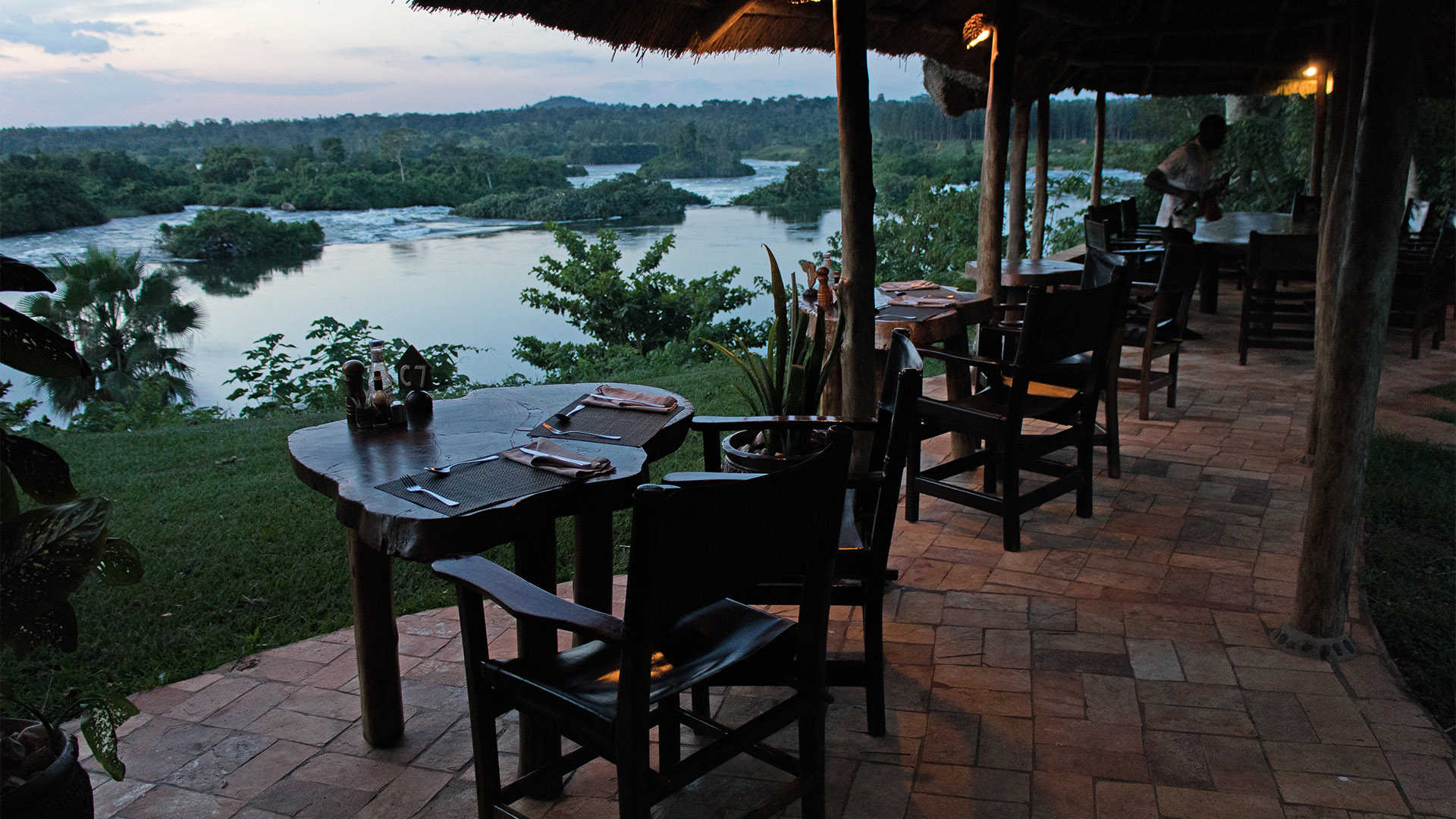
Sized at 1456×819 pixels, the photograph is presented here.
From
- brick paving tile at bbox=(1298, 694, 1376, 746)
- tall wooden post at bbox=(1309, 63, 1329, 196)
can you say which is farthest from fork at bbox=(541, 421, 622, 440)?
tall wooden post at bbox=(1309, 63, 1329, 196)

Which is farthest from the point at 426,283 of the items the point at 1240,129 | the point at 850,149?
the point at 1240,129

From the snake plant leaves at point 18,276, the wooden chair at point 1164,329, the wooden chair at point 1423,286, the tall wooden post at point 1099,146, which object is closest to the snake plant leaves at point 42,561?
the snake plant leaves at point 18,276

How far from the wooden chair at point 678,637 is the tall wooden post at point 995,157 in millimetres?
Result: 3419

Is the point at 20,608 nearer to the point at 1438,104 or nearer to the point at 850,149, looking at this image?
the point at 850,149

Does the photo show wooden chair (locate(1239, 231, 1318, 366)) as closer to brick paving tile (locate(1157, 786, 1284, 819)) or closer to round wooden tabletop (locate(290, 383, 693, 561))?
brick paving tile (locate(1157, 786, 1284, 819))

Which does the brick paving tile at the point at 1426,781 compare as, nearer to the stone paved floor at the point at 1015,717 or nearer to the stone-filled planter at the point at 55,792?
the stone paved floor at the point at 1015,717

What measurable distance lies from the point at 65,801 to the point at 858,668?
1.67 metres

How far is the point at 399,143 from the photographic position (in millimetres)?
13977

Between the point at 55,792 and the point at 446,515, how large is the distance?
2.78 ft

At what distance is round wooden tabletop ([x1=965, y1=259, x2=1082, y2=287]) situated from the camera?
5371 millimetres

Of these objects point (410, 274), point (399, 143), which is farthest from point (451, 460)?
point (399, 143)

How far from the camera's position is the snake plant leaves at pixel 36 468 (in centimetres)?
175

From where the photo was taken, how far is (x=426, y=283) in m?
12.0

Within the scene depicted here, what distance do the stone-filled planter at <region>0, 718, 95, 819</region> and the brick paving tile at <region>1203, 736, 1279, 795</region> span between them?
2.37m
